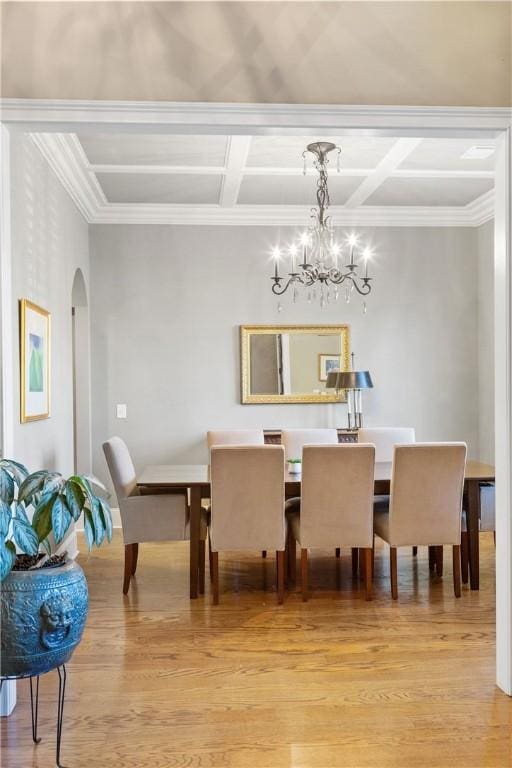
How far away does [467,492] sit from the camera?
13.3 ft

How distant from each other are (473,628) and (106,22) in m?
3.28

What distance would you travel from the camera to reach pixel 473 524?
403 cm

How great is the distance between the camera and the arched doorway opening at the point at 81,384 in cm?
581

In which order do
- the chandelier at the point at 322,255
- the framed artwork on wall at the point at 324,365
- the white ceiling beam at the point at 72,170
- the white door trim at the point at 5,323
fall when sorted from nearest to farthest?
the white door trim at the point at 5,323 < the white ceiling beam at the point at 72,170 < the chandelier at the point at 322,255 < the framed artwork on wall at the point at 324,365

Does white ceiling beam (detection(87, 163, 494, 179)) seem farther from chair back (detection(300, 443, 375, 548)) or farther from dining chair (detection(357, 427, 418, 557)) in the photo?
chair back (detection(300, 443, 375, 548))

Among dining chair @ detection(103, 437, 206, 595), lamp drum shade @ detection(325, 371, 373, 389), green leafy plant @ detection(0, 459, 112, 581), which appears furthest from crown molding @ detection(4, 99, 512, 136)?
lamp drum shade @ detection(325, 371, 373, 389)

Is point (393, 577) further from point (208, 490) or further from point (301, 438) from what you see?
point (301, 438)

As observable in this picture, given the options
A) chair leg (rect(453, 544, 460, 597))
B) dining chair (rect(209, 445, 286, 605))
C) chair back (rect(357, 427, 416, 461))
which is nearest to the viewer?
dining chair (rect(209, 445, 286, 605))

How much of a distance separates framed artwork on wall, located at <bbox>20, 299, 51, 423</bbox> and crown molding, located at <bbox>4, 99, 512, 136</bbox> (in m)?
1.43

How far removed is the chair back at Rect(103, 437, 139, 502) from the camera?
4059 mm

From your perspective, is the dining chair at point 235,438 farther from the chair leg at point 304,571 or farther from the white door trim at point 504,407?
the white door trim at point 504,407

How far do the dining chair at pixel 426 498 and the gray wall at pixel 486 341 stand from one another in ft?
7.79

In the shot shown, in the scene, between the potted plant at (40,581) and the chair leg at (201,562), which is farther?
the chair leg at (201,562)

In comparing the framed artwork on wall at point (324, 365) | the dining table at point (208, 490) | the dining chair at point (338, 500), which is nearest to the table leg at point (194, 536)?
the dining table at point (208, 490)
